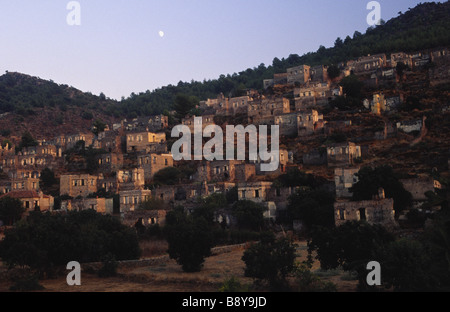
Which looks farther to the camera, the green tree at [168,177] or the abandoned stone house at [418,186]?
the green tree at [168,177]

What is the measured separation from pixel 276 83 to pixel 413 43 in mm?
27028

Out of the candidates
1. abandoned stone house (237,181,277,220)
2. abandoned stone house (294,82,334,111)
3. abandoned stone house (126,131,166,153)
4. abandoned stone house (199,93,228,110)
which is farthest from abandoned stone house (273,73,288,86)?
abandoned stone house (237,181,277,220)

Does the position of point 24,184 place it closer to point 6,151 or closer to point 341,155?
point 6,151

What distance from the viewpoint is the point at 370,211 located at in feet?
137

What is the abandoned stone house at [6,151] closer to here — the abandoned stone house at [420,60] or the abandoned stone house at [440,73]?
the abandoned stone house at [440,73]

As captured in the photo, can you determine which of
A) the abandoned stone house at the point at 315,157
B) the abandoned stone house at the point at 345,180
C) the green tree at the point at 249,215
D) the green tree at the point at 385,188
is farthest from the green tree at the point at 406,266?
the abandoned stone house at the point at 315,157

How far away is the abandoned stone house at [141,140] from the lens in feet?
258

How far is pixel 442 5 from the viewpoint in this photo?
14300cm

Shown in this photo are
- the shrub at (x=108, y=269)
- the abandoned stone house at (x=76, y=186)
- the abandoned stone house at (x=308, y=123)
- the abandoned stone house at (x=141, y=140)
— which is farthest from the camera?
the abandoned stone house at (x=141, y=140)

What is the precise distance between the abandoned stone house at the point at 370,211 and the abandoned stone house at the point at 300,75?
60.2 m

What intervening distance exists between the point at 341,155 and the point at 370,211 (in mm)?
17918

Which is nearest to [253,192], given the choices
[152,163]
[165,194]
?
[165,194]
